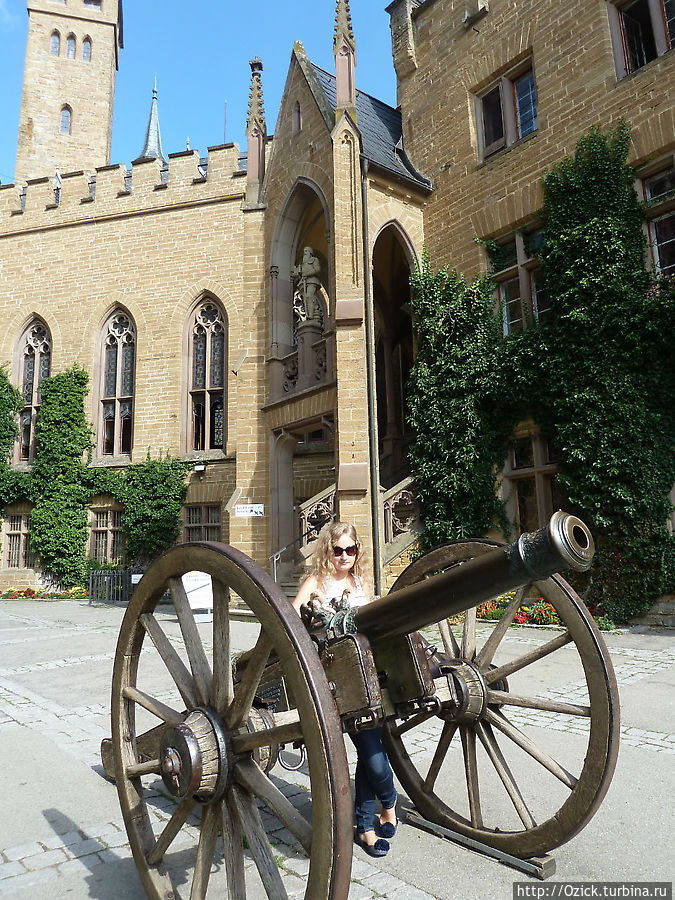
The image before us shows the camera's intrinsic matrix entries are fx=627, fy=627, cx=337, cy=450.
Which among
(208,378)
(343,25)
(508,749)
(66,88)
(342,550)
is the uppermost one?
(66,88)

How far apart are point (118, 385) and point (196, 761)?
1780 cm

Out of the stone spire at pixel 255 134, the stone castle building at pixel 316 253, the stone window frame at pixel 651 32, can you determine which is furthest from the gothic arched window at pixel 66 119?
the stone window frame at pixel 651 32

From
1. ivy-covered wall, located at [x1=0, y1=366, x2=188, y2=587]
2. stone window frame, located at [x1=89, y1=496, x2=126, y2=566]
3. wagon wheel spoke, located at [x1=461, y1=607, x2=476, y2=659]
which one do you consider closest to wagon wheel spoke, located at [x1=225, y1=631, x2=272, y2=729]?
wagon wheel spoke, located at [x1=461, y1=607, x2=476, y2=659]

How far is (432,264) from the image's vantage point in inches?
476

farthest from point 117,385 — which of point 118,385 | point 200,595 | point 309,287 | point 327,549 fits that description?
point 327,549

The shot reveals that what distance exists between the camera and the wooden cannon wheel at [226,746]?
157 cm

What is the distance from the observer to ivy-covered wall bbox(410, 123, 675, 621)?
8391mm

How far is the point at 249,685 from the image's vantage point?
1.89m

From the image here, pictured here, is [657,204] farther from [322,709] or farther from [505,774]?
[322,709]

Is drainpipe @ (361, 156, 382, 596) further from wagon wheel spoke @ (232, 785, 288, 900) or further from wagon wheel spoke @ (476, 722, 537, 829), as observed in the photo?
wagon wheel spoke @ (232, 785, 288, 900)

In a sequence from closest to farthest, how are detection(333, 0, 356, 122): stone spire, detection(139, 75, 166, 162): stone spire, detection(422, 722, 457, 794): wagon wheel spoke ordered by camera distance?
1. detection(422, 722, 457, 794): wagon wheel spoke
2. detection(333, 0, 356, 122): stone spire
3. detection(139, 75, 166, 162): stone spire

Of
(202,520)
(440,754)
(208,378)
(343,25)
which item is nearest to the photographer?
(440,754)

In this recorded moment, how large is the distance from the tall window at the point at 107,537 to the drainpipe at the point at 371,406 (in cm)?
994

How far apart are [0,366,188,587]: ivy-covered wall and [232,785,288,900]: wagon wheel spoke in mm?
15246
